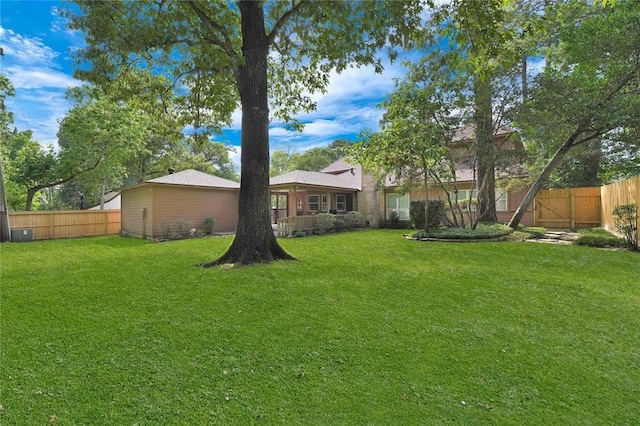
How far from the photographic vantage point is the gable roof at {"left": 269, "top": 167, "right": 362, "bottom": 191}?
16947mm

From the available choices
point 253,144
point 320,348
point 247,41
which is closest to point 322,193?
point 253,144

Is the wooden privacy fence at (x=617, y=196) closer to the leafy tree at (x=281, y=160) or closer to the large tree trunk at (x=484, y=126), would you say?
the large tree trunk at (x=484, y=126)

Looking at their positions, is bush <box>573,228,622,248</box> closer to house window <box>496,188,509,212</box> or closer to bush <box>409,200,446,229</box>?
bush <box>409,200,446,229</box>

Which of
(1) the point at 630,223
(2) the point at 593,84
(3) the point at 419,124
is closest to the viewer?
(1) the point at 630,223

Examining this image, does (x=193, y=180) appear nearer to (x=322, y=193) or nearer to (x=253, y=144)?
(x=322, y=193)

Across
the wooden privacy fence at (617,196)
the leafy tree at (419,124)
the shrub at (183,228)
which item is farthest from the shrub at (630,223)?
the shrub at (183,228)

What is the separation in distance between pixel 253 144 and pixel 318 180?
11010mm

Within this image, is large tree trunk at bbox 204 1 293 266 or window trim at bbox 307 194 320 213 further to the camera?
window trim at bbox 307 194 320 213

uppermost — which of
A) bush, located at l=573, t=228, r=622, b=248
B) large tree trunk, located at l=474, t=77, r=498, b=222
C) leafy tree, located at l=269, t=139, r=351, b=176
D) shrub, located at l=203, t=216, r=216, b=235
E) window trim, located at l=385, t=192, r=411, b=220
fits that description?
leafy tree, located at l=269, t=139, r=351, b=176

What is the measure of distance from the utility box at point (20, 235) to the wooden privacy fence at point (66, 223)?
0.45 meters

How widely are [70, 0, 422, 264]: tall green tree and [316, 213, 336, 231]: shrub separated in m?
7.66

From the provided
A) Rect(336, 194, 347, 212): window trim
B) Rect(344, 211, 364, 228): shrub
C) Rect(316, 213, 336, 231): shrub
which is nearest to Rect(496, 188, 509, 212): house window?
Rect(344, 211, 364, 228): shrub

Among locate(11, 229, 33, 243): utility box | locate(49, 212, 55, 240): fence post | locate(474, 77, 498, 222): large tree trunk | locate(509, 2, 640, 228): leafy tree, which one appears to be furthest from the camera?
locate(49, 212, 55, 240): fence post

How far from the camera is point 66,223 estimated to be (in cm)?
1545
